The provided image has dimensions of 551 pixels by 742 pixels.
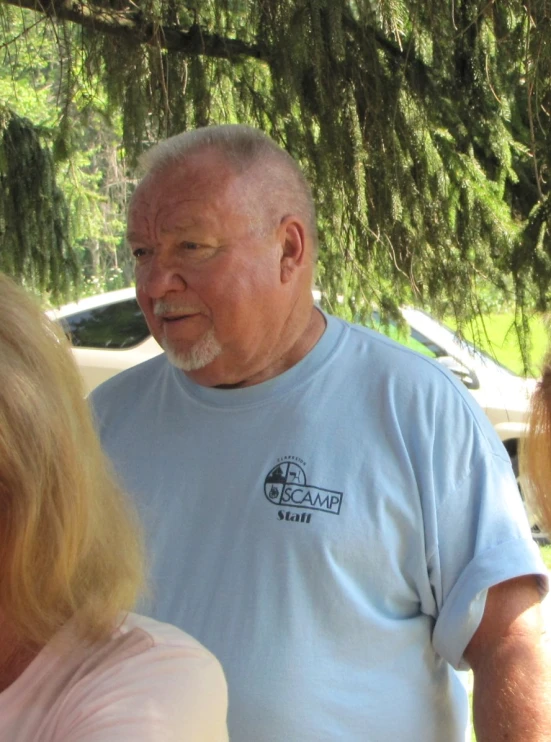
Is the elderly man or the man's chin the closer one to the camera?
the elderly man

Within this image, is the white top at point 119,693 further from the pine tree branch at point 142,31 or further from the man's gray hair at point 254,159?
the pine tree branch at point 142,31

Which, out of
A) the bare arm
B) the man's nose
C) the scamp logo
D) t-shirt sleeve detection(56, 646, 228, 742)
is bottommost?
the bare arm

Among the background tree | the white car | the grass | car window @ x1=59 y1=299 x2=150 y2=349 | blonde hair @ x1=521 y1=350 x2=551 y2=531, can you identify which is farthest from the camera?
car window @ x1=59 y1=299 x2=150 y2=349

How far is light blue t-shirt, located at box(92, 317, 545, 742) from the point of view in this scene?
5.78 feet

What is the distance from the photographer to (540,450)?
4.48ft

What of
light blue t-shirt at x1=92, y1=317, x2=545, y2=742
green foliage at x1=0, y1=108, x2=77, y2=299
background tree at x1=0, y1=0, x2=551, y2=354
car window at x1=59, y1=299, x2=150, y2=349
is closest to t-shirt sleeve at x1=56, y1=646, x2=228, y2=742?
light blue t-shirt at x1=92, y1=317, x2=545, y2=742

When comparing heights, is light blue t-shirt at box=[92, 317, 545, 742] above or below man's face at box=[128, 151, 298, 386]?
below

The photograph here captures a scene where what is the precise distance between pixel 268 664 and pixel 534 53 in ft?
5.78

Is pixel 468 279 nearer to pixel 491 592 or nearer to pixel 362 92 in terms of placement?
pixel 362 92

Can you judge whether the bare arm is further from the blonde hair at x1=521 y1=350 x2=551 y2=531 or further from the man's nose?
the man's nose

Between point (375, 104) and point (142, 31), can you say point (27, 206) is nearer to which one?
point (142, 31)

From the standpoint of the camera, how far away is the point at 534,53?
8.63 feet

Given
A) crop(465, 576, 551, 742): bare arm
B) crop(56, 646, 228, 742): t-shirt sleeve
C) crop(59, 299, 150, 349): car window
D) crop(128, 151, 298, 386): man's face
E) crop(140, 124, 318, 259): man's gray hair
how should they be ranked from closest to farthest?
crop(56, 646, 228, 742): t-shirt sleeve, crop(465, 576, 551, 742): bare arm, crop(128, 151, 298, 386): man's face, crop(140, 124, 318, 259): man's gray hair, crop(59, 299, 150, 349): car window

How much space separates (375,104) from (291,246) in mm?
1036
